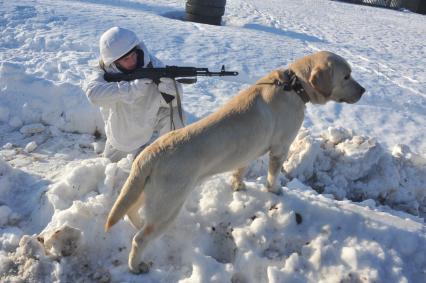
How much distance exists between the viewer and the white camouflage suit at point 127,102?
3.81m

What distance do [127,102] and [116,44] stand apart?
1.81 feet

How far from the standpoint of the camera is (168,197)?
2756 millimetres

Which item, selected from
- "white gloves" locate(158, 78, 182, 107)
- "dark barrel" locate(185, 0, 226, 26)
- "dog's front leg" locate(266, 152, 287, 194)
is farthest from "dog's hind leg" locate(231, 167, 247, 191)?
"dark barrel" locate(185, 0, 226, 26)

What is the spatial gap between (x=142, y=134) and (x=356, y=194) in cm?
230

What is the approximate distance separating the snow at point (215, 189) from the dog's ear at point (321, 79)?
3.12ft

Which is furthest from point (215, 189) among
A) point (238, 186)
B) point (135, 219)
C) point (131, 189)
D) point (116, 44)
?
point (116, 44)

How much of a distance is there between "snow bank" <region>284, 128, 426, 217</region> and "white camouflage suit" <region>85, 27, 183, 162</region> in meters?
1.35

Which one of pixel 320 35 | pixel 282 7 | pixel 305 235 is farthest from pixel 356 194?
pixel 282 7

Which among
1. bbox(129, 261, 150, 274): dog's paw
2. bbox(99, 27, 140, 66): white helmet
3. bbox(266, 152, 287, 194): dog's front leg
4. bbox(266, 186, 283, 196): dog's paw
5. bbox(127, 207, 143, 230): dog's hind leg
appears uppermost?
bbox(99, 27, 140, 66): white helmet

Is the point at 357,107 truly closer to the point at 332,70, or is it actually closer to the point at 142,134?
the point at 332,70

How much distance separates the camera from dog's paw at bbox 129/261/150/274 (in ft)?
9.71

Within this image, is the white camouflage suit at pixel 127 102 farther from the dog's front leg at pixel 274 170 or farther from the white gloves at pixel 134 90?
the dog's front leg at pixel 274 170

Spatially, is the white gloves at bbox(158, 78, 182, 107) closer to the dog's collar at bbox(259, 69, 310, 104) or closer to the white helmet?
the white helmet

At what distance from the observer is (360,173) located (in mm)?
4316
